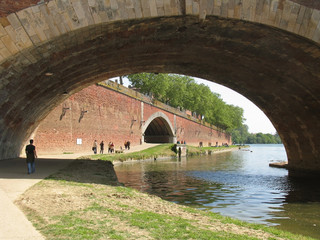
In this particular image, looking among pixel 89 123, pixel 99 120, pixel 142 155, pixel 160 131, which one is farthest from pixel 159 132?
pixel 89 123

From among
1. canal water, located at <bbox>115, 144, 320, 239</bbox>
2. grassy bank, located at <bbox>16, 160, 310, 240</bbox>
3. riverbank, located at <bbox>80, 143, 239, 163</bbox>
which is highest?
riverbank, located at <bbox>80, 143, 239, 163</bbox>

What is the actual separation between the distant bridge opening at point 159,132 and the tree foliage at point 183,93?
562cm

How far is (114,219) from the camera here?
18.9ft

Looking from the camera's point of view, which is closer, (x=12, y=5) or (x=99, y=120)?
(x=12, y=5)

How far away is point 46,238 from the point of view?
14.2ft

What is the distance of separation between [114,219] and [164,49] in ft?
27.4

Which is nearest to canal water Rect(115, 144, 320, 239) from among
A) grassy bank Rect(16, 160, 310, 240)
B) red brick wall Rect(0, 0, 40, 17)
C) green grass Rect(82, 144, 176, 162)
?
grassy bank Rect(16, 160, 310, 240)

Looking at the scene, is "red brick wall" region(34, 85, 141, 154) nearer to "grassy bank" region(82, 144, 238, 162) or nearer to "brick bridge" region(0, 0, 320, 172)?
"grassy bank" region(82, 144, 238, 162)

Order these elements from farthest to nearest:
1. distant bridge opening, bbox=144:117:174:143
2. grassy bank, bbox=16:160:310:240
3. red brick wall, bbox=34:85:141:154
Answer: distant bridge opening, bbox=144:117:174:143 → red brick wall, bbox=34:85:141:154 → grassy bank, bbox=16:160:310:240

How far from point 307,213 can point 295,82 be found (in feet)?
19.8

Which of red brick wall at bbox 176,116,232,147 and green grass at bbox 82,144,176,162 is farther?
red brick wall at bbox 176,116,232,147

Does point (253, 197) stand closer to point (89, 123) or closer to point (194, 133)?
point (89, 123)

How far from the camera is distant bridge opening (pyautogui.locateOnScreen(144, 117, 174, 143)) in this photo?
54.4 metres

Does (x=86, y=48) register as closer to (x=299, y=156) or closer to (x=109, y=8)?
(x=109, y=8)
